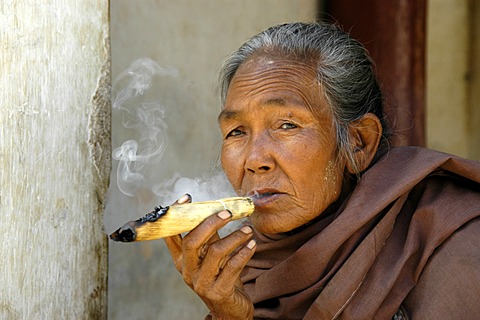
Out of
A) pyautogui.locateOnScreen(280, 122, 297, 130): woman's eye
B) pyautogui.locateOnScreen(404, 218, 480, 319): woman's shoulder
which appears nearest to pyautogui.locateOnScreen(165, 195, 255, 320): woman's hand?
pyautogui.locateOnScreen(280, 122, 297, 130): woman's eye

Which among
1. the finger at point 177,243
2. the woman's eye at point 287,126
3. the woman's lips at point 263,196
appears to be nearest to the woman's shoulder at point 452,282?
the woman's lips at point 263,196

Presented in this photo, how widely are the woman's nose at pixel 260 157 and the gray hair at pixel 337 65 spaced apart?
0.96ft

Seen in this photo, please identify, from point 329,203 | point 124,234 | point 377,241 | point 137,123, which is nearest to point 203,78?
point 137,123

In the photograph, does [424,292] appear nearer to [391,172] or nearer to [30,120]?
[391,172]

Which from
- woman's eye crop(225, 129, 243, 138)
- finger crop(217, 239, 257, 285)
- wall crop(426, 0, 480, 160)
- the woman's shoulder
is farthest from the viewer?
wall crop(426, 0, 480, 160)

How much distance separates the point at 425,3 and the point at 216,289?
10.8 feet

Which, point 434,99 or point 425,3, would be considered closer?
point 425,3

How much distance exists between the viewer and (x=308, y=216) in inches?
112

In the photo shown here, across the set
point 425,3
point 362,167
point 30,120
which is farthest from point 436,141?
point 30,120

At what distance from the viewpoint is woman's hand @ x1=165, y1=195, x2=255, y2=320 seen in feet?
7.61

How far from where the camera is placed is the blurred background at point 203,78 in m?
4.13

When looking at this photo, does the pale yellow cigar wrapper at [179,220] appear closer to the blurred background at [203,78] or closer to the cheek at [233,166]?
the cheek at [233,166]

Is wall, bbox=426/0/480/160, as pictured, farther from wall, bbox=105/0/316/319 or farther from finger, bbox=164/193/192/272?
finger, bbox=164/193/192/272

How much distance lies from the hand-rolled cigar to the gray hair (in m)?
0.69
